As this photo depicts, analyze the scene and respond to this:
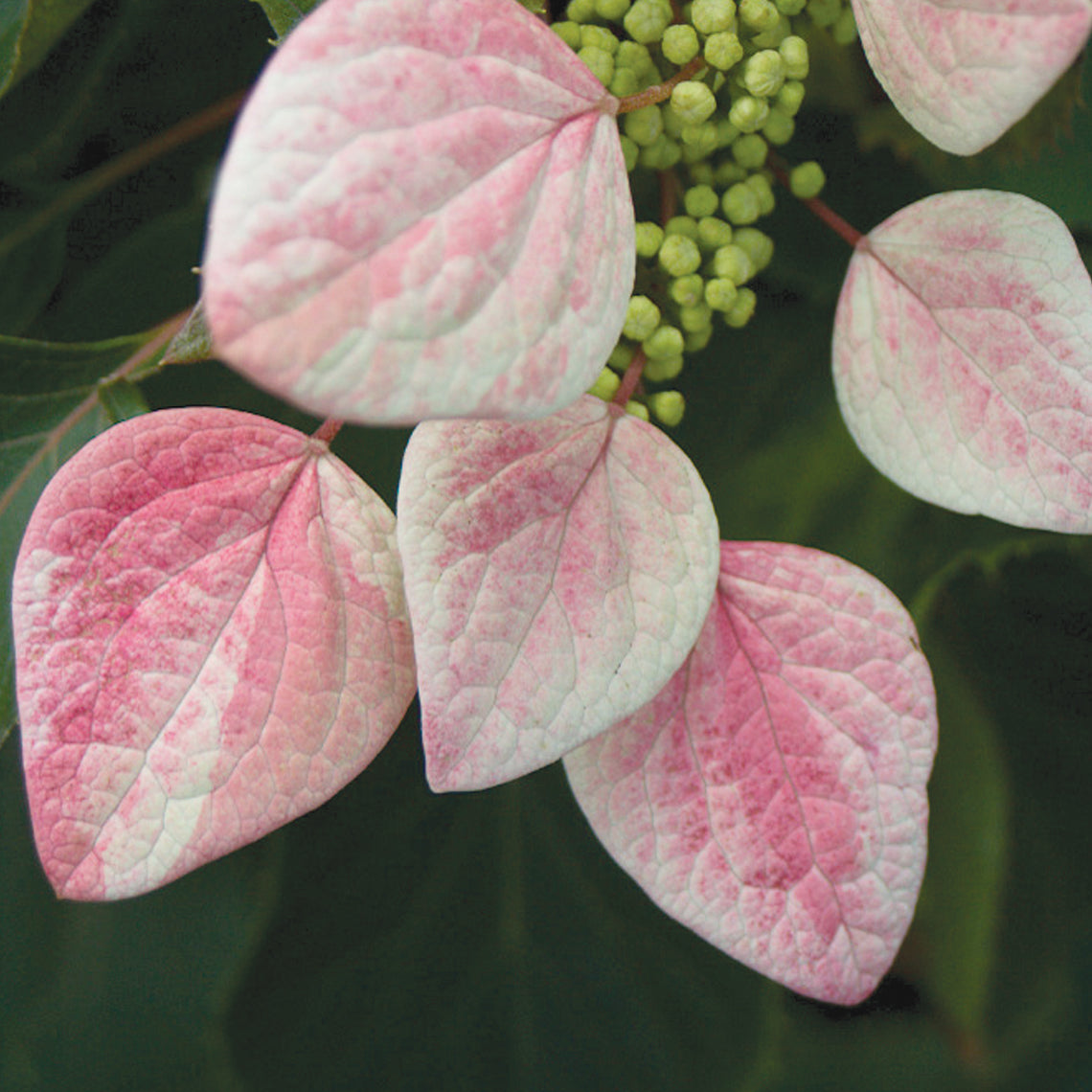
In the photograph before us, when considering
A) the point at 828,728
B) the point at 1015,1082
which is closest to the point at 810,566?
the point at 828,728

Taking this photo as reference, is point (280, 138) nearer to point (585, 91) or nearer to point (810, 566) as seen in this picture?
point (585, 91)

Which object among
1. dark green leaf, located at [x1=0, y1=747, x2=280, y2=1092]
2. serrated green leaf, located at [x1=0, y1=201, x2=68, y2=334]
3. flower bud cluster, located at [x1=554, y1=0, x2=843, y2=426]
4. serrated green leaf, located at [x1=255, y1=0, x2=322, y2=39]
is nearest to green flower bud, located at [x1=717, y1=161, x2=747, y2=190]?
flower bud cluster, located at [x1=554, y1=0, x2=843, y2=426]

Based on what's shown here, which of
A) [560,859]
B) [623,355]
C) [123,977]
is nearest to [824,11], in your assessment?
[623,355]

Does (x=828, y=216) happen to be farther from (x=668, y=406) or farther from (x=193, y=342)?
(x=193, y=342)

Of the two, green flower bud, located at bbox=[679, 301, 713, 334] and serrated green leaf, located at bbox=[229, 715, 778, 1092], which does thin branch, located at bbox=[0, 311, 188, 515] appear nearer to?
green flower bud, located at bbox=[679, 301, 713, 334]

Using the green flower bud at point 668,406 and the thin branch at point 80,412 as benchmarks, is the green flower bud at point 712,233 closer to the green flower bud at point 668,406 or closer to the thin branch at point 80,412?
the green flower bud at point 668,406

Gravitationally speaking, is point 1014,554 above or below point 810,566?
below

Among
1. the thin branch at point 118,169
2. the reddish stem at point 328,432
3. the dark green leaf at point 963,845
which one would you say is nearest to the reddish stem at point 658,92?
the reddish stem at point 328,432
